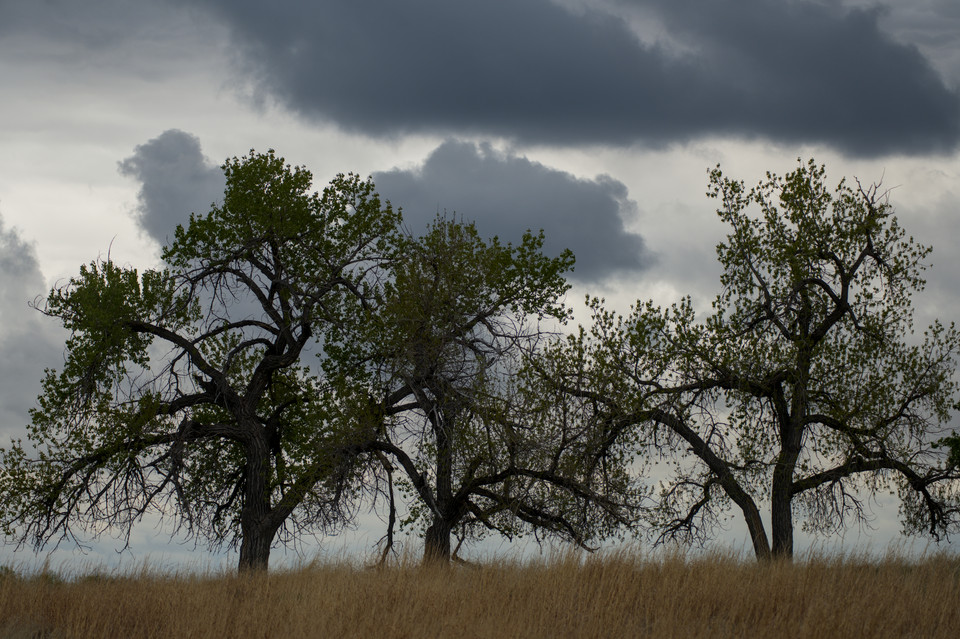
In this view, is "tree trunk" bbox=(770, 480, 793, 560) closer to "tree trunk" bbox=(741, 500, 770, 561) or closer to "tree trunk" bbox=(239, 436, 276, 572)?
"tree trunk" bbox=(741, 500, 770, 561)

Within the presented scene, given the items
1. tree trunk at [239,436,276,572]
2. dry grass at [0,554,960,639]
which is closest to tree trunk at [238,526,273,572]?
tree trunk at [239,436,276,572]

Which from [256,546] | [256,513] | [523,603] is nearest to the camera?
[523,603]

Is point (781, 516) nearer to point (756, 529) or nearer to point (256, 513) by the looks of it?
point (756, 529)

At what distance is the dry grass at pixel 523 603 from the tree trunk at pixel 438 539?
13.8 ft

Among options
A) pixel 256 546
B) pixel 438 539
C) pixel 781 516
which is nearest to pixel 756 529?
pixel 781 516

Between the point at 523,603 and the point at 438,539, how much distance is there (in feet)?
24.7

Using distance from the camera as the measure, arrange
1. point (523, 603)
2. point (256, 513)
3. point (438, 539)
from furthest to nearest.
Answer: point (256, 513)
point (438, 539)
point (523, 603)

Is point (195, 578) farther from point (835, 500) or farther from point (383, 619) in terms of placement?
point (835, 500)

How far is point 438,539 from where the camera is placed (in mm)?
20812

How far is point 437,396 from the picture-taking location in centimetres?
2039

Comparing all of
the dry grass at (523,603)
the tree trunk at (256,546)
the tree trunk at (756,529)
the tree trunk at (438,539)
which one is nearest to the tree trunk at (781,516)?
the tree trunk at (756,529)

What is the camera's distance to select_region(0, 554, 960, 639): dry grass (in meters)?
12.4

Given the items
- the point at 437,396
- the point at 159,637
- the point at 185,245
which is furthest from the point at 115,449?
the point at 159,637

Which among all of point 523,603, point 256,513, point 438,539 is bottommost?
point 523,603
